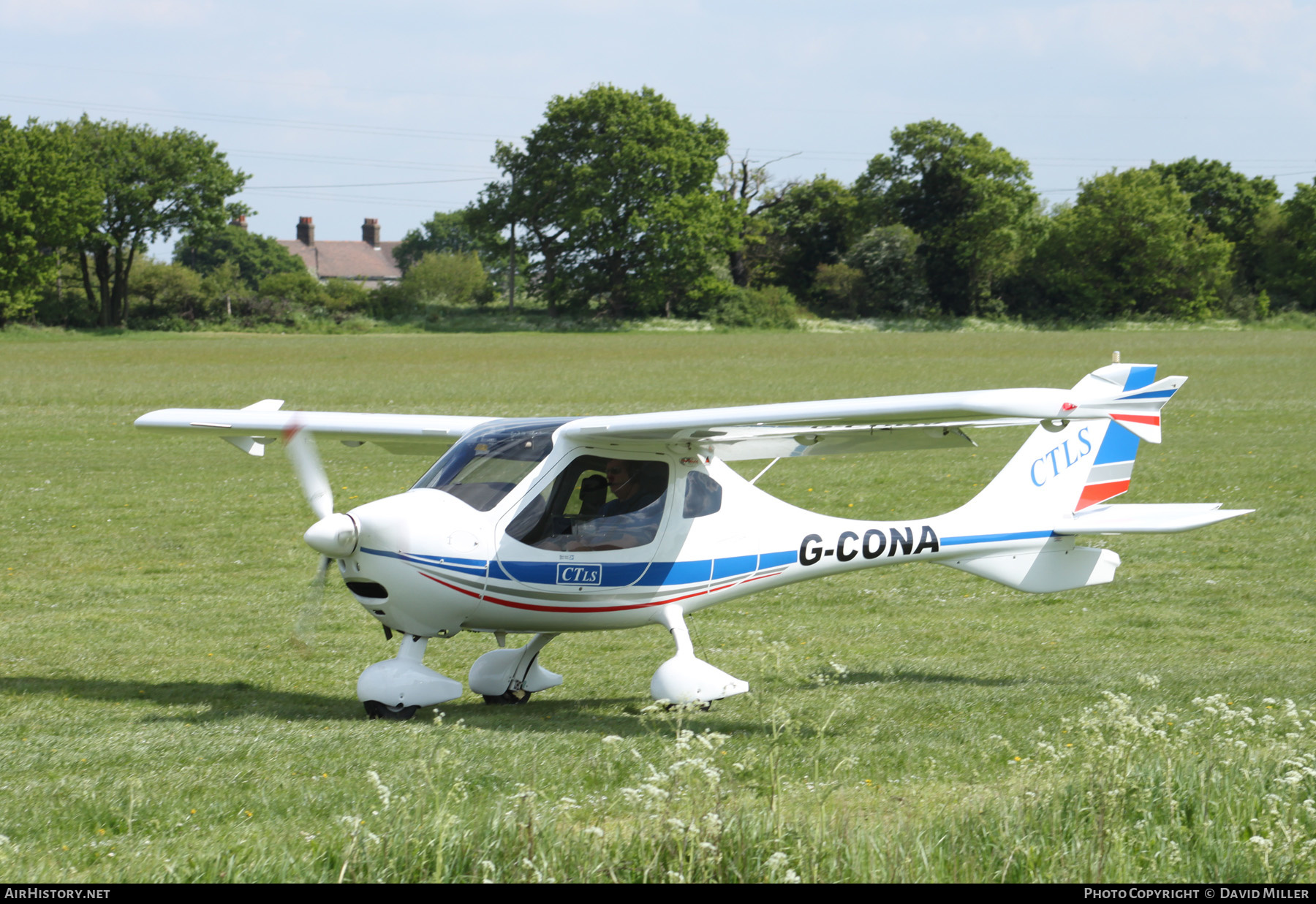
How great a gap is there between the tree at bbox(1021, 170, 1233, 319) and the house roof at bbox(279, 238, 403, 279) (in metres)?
96.9

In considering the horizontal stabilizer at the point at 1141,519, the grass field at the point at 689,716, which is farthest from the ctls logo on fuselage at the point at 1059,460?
the grass field at the point at 689,716

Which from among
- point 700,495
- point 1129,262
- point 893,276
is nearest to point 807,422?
point 700,495

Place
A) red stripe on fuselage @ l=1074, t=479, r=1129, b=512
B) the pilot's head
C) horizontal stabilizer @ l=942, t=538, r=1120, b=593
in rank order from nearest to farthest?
the pilot's head
horizontal stabilizer @ l=942, t=538, r=1120, b=593
red stripe on fuselage @ l=1074, t=479, r=1129, b=512

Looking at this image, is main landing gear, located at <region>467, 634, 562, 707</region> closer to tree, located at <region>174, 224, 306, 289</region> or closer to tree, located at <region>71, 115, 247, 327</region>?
tree, located at <region>71, 115, 247, 327</region>

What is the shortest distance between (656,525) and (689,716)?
6.72ft

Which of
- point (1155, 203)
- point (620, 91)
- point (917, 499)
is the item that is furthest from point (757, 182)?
point (917, 499)

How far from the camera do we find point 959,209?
94.9m

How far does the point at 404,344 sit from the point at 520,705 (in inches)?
2278

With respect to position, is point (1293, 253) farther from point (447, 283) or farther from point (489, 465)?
point (489, 465)

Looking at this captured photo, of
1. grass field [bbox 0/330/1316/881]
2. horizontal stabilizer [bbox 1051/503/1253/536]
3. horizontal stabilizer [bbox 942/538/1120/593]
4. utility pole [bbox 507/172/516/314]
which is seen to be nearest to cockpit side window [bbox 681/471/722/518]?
grass field [bbox 0/330/1316/881]

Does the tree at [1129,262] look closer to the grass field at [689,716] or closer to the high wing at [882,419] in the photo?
the grass field at [689,716]

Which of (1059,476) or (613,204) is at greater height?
(613,204)

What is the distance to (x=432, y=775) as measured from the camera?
627cm

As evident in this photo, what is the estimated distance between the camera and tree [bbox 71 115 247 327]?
81.1 meters
